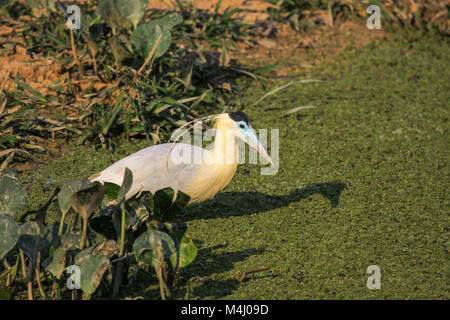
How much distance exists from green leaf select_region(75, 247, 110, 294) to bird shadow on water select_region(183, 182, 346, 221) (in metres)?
1.22

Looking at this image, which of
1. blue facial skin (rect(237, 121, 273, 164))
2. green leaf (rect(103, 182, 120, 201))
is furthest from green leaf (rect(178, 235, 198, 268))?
blue facial skin (rect(237, 121, 273, 164))

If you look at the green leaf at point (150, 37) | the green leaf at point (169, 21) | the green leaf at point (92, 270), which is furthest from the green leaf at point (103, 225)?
the green leaf at point (169, 21)

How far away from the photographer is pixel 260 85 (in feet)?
16.7

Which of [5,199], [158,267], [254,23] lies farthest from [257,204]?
[254,23]

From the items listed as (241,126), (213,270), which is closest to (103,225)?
(213,270)

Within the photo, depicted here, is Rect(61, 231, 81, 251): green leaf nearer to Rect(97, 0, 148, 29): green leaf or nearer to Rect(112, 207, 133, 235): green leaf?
Rect(112, 207, 133, 235): green leaf

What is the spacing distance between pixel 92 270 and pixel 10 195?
1.90 feet

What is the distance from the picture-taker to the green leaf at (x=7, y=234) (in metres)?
2.38

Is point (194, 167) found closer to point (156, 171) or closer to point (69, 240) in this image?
point (156, 171)

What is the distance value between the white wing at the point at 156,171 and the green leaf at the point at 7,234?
3.33ft

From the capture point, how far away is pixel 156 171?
3443 millimetres

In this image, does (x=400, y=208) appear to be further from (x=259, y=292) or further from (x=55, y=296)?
(x=55, y=296)

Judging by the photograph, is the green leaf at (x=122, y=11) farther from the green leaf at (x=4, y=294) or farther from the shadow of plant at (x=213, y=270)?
the green leaf at (x=4, y=294)

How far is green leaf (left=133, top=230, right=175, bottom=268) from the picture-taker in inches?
98.3
